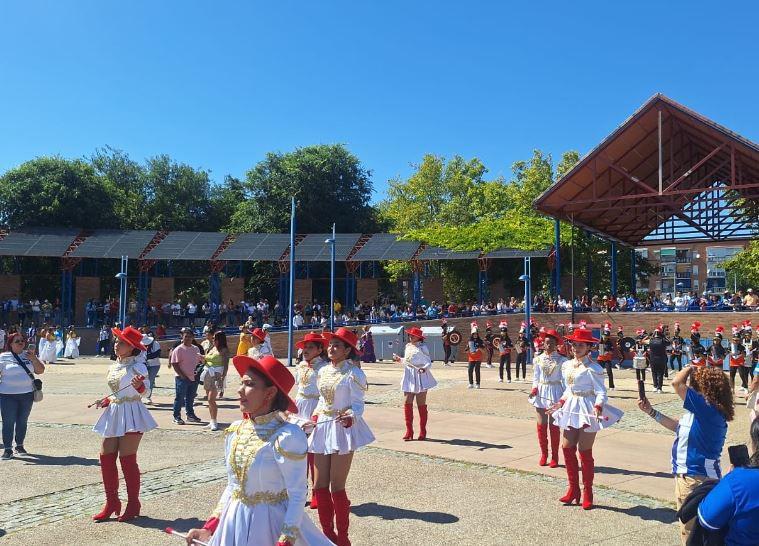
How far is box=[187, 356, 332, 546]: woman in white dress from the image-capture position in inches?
140

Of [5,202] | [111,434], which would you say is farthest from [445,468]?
[5,202]

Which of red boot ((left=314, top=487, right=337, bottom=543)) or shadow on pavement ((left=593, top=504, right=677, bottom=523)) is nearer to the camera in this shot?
red boot ((left=314, top=487, right=337, bottom=543))

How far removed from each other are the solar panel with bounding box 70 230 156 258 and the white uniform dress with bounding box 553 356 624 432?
30.8 m

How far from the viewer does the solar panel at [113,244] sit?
115 feet

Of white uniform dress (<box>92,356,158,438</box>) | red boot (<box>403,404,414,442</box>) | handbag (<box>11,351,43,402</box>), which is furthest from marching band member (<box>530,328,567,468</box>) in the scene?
handbag (<box>11,351,43,402</box>)

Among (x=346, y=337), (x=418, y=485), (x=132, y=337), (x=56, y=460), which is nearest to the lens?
(x=346, y=337)

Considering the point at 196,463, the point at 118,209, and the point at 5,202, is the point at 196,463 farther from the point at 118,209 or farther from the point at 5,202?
the point at 118,209

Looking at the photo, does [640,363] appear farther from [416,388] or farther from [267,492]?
[267,492]

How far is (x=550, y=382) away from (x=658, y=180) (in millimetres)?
24398

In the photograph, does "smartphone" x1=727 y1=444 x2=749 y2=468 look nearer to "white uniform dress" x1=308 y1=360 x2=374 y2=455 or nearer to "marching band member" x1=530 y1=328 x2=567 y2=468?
"white uniform dress" x1=308 y1=360 x2=374 y2=455

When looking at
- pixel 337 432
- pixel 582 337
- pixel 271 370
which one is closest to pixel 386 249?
pixel 582 337

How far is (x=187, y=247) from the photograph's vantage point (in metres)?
36.3

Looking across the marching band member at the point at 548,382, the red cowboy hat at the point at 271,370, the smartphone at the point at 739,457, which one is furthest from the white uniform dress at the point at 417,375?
the smartphone at the point at 739,457

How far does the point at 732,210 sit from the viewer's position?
32.9 m
